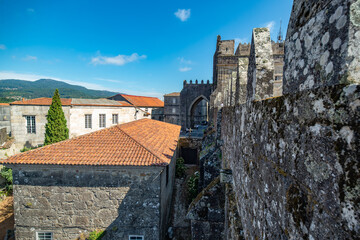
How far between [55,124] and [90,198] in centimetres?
1505

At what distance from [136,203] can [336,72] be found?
7457 millimetres

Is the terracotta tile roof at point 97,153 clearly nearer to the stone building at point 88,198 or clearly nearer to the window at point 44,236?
the stone building at point 88,198

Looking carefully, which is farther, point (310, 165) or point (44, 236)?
point (44, 236)

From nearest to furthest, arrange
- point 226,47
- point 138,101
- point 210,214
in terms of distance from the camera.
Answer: point 210,214
point 226,47
point 138,101

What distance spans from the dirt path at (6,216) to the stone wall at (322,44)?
15063mm

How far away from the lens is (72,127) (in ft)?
70.8

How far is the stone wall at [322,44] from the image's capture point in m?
0.87

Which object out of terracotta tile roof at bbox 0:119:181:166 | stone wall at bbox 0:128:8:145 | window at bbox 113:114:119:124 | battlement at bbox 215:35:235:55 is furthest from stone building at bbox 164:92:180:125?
terracotta tile roof at bbox 0:119:181:166

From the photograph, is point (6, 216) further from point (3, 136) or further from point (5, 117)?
point (5, 117)

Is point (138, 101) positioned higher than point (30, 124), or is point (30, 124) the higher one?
point (138, 101)

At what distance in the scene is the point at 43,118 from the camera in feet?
68.5

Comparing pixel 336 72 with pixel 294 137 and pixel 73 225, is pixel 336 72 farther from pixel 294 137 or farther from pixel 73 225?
pixel 73 225

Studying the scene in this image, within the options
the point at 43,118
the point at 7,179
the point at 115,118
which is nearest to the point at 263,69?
the point at 7,179

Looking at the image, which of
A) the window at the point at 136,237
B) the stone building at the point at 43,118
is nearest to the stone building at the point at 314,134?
the window at the point at 136,237
